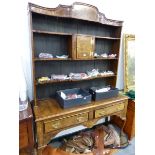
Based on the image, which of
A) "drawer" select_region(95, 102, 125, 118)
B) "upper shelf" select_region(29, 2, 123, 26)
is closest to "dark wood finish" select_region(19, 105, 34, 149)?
"drawer" select_region(95, 102, 125, 118)

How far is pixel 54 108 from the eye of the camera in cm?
159

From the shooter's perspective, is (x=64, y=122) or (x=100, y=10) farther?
(x=100, y=10)

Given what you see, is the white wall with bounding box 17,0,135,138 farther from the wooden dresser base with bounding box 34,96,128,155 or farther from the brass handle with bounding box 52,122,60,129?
the brass handle with bounding box 52,122,60,129

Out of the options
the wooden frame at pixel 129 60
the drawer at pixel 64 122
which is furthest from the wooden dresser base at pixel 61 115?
the wooden frame at pixel 129 60

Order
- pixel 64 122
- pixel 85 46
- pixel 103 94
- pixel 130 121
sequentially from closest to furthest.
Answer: pixel 64 122, pixel 85 46, pixel 103 94, pixel 130 121

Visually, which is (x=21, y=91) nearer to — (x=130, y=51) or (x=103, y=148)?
(x=103, y=148)

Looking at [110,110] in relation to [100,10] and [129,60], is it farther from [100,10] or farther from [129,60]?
[100,10]

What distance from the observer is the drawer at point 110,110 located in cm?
174

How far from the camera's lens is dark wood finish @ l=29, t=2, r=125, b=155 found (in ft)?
4.84

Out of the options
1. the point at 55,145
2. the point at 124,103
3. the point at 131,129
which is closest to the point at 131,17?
the point at 124,103

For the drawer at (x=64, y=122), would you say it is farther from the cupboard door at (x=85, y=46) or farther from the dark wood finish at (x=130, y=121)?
the dark wood finish at (x=130, y=121)

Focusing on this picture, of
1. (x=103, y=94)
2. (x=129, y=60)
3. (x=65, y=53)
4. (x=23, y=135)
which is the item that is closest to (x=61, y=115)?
(x=23, y=135)

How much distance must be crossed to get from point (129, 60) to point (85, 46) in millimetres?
995

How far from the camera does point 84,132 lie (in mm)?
2328
